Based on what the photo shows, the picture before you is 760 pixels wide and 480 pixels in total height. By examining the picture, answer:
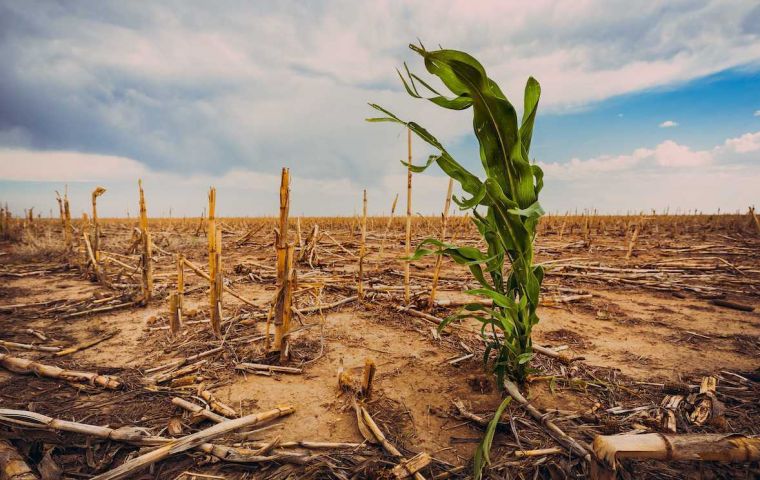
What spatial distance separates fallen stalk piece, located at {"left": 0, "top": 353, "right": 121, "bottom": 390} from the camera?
114 inches

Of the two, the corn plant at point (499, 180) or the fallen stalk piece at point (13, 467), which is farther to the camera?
the corn plant at point (499, 180)

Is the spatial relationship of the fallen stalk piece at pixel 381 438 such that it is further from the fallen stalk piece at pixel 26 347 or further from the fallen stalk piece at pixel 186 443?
the fallen stalk piece at pixel 26 347

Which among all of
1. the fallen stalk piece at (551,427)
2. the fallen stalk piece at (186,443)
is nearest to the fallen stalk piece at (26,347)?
the fallen stalk piece at (186,443)

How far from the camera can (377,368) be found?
317 centimetres

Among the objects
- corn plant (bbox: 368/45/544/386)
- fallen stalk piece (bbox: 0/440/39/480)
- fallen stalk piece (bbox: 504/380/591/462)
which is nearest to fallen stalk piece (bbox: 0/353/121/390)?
fallen stalk piece (bbox: 0/440/39/480)

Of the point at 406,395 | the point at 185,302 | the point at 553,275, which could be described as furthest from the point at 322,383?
the point at 553,275

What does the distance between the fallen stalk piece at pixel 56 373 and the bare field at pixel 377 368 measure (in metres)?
0.05

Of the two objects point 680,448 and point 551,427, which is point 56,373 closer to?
point 551,427

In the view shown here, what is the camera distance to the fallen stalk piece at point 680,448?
148 cm

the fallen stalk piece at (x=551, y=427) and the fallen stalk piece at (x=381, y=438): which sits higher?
the fallen stalk piece at (x=551, y=427)

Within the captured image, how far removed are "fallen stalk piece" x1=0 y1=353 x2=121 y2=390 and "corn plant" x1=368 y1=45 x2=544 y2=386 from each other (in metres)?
2.66

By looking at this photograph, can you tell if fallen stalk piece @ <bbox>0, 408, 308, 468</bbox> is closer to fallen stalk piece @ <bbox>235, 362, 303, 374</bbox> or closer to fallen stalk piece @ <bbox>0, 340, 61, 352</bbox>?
fallen stalk piece @ <bbox>235, 362, 303, 374</bbox>

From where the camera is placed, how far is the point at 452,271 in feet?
25.3

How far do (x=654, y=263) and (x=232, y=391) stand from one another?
8.61 m
